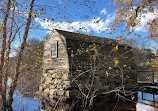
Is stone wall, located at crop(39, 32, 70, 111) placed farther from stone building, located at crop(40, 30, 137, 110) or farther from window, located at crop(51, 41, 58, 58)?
window, located at crop(51, 41, 58, 58)

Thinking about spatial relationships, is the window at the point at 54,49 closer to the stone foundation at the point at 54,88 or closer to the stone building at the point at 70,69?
the stone building at the point at 70,69

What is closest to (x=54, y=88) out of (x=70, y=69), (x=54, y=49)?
(x=70, y=69)

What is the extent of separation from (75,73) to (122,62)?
3.90 metres

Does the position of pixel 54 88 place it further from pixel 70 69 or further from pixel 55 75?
pixel 70 69

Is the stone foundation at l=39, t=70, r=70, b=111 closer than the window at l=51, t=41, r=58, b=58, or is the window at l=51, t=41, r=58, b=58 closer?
the stone foundation at l=39, t=70, r=70, b=111

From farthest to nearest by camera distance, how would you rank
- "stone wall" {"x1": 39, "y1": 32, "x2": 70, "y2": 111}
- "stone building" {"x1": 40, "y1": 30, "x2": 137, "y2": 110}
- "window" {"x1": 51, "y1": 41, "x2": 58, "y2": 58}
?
"window" {"x1": 51, "y1": 41, "x2": 58, "y2": 58}, "stone wall" {"x1": 39, "y1": 32, "x2": 70, "y2": 111}, "stone building" {"x1": 40, "y1": 30, "x2": 137, "y2": 110}

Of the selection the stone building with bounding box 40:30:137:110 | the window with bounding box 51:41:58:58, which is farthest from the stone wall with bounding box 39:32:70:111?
the window with bounding box 51:41:58:58

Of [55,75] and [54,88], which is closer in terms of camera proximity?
[54,88]

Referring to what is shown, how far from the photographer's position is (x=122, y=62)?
1025 centimetres

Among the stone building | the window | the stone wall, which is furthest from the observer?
the window

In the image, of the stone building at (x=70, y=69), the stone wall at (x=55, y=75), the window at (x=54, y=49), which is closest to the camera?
the stone building at (x=70, y=69)

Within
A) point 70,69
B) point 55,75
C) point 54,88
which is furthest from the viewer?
point 55,75

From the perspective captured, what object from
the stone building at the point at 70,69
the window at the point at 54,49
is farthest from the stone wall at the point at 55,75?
the window at the point at 54,49

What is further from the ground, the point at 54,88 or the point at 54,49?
the point at 54,49
